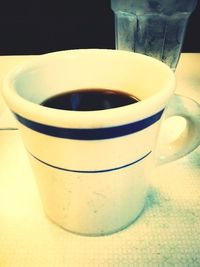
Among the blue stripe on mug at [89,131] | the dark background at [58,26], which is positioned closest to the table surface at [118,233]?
the blue stripe on mug at [89,131]

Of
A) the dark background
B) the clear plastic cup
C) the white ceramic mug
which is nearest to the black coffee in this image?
the white ceramic mug

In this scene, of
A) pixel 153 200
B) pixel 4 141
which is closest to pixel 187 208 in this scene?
pixel 153 200

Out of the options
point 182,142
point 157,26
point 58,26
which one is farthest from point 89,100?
point 58,26

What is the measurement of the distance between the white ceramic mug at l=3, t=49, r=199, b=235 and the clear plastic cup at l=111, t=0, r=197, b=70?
0.97ft

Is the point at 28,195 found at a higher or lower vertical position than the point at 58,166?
lower

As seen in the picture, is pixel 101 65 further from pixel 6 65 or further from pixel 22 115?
pixel 6 65

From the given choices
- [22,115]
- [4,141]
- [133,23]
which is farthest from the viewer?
[133,23]

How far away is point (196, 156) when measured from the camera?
0.42 m

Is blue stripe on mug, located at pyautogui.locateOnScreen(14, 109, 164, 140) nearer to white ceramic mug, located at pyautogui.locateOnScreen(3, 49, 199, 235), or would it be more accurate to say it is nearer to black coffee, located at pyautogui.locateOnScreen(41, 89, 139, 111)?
white ceramic mug, located at pyautogui.locateOnScreen(3, 49, 199, 235)

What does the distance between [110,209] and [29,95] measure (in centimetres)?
14

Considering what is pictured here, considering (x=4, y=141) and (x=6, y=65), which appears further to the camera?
(x=6, y=65)

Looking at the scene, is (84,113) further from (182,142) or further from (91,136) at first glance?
(182,142)

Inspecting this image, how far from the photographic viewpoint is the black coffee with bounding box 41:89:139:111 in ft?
1.09

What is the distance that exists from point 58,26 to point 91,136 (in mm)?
1196
